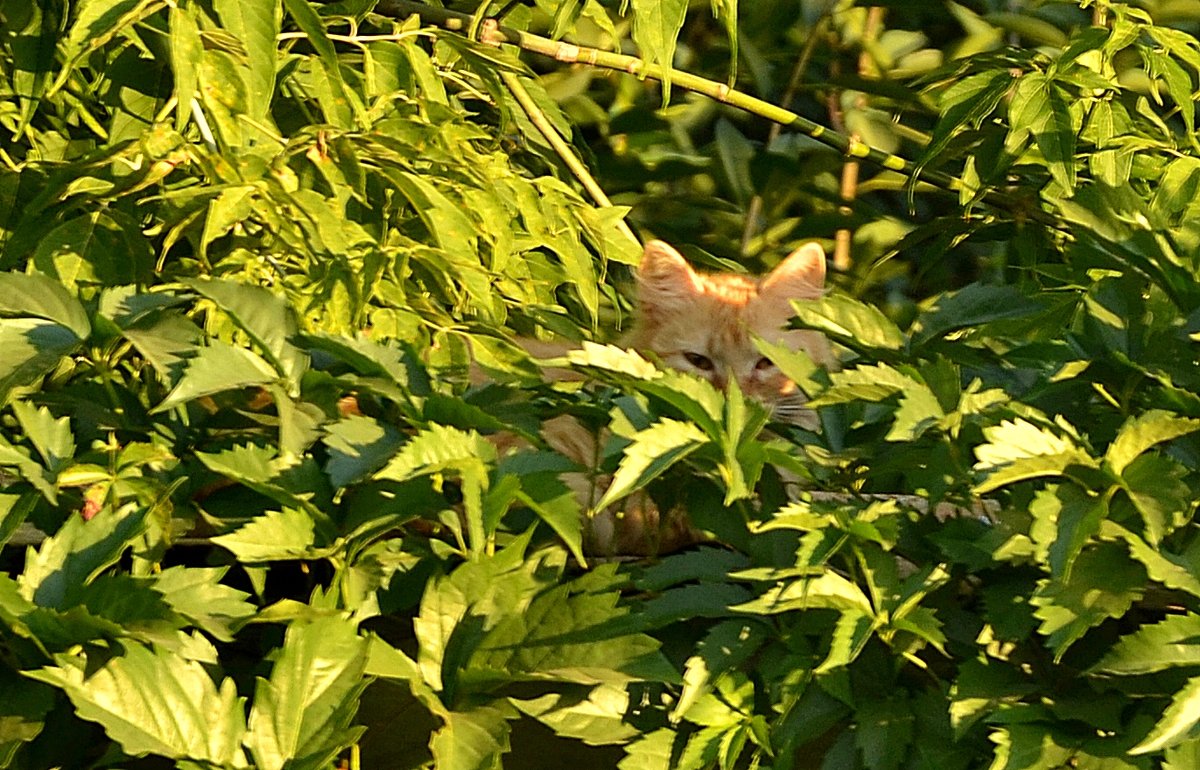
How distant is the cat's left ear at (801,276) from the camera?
2.95 metres

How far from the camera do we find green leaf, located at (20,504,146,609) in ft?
3.11

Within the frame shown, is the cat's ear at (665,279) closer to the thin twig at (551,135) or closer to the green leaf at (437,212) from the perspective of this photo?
the thin twig at (551,135)

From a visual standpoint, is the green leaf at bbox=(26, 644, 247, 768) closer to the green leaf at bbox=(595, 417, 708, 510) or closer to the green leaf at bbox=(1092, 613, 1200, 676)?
the green leaf at bbox=(595, 417, 708, 510)

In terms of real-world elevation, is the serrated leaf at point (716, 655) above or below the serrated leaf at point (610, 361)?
below

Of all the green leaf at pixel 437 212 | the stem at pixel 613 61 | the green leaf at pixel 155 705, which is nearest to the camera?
the green leaf at pixel 155 705

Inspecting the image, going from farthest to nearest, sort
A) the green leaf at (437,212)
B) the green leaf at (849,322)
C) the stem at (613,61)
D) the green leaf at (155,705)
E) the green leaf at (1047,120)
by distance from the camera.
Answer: the stem at (613,61) < the green leaf at (1047,120) < the green leaf at (437,212) < the green leaf at (849,322) < the green leaf at (155,705)

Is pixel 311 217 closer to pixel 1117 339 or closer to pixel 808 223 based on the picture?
pixel 1117 339

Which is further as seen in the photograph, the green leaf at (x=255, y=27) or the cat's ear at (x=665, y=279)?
the cat's ear at (x=665, y=279)

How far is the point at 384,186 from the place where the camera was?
2020 mm

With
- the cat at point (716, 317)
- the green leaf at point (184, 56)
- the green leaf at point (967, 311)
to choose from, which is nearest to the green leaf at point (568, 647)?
the green leaf at point (967, 311)

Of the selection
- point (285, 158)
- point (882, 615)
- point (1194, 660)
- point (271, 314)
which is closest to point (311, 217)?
point (285, 158)

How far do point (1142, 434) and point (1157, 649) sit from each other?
0.15 meters

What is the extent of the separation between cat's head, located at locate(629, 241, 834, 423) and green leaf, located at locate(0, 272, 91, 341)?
6.30ft

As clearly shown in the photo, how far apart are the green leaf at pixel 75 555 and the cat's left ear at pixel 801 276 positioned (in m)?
A: 2.11
